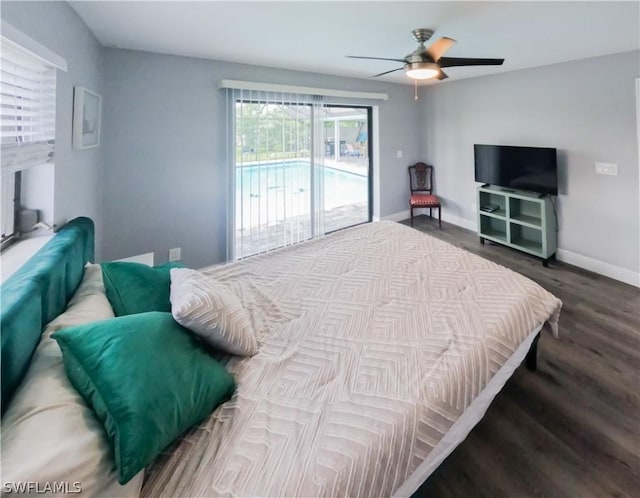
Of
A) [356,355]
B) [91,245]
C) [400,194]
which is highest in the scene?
[400,194]

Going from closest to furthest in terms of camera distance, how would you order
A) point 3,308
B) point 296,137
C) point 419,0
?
point 3,308 → point 419,0 → point 296,137

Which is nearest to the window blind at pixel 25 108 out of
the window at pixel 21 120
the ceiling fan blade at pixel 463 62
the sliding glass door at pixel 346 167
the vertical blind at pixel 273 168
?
the window at pixel 21 120

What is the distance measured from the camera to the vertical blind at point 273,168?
141 inches

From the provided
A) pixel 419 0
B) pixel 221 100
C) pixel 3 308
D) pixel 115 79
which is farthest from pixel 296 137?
pixel 3 308

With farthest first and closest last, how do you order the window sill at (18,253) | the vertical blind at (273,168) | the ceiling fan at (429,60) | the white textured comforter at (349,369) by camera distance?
the vertical blind at (273,168) < the ceiling fan at (429,60) < the window sill at (18,253) < the white textured comforter at (349,369)

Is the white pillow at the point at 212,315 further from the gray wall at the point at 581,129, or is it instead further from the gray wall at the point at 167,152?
the gray wall at the point at 581,129

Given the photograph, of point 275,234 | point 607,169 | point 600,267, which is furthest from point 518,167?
point 275,234

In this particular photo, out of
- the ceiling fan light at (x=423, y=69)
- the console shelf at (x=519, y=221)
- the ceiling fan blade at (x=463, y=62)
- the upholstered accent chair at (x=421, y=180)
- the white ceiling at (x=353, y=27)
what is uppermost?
the white ceiling at (x=353, y=27)

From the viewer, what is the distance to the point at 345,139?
4883 mm

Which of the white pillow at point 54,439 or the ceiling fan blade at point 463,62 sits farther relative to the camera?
the ceiling fan blade at point 463,62

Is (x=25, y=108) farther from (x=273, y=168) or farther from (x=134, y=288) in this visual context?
(x=273, y=168)

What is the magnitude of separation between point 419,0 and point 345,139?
2.95 meters

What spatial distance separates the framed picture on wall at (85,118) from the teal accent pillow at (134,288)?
3.79ft

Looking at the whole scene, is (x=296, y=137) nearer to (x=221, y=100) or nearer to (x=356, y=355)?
(x=221, y=100)
